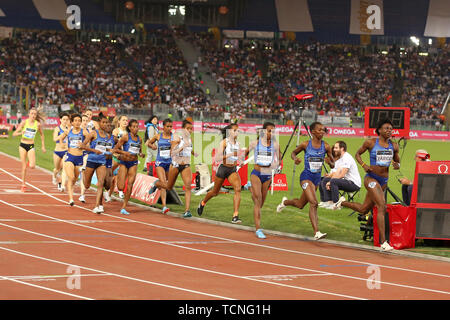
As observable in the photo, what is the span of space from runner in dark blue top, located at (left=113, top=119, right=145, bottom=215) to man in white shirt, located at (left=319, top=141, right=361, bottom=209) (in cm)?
406

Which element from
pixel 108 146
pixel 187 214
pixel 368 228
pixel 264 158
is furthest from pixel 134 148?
pixel 368 228

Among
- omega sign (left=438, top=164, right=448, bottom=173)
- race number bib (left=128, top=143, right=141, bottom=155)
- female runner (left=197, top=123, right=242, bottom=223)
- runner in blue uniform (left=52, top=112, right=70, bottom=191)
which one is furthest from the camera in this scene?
runner in blue uniform (left=52, top=112, right=70, bottom=191)

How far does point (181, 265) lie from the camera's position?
382 inches

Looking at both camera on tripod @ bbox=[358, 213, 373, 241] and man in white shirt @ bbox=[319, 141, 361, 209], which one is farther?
man in white shirt @ bbox=[319, 141, 361, 209]

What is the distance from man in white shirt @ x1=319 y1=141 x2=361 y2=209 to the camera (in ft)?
50.7

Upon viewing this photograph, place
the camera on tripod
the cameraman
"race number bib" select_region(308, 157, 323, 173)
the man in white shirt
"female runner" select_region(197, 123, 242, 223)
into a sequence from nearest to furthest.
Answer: the camera on tripod
"race number bib" select_region(308, 157, 323, 173)
the cameraman
"female runner" select_region(197, 123, 242, 223)
the man in white shirt

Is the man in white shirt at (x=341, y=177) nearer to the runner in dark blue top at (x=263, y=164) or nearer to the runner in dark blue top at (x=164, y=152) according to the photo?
the runner in dark blue top at (x=263, y=164)

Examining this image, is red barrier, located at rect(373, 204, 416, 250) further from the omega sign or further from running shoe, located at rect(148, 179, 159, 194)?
running shoe, located at rect(148, 179, 159, 194)

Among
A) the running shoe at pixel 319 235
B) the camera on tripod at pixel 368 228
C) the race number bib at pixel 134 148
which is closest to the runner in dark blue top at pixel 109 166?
the race number bib at pixel 134 148

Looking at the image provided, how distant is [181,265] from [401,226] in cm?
389

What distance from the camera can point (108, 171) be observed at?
16.3 metres

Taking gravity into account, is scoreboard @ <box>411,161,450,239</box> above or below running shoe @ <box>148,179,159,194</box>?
above

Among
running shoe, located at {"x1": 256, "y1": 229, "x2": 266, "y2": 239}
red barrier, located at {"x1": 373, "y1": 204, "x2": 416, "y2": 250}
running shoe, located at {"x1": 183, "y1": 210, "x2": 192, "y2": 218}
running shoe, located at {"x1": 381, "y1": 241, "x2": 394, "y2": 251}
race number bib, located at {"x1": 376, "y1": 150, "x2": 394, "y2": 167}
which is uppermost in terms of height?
race number bib, located at {"x1": 376, "y1": 150, "x2": 394, "y2": 167}

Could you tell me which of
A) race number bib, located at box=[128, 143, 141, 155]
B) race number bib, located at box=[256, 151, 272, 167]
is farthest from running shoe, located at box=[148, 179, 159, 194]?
race number bib, located at box=[256, 151, 272, 167]
